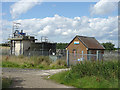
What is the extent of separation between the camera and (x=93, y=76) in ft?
32.4

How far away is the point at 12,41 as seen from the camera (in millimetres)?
45500

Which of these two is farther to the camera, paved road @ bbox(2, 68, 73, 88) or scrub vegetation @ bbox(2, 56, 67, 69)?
scrub vegetation @ bbox(2, 56, 67, 69)

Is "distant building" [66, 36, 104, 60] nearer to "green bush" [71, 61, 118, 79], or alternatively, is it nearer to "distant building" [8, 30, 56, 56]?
"distant building" [8, 30, 56, 56]

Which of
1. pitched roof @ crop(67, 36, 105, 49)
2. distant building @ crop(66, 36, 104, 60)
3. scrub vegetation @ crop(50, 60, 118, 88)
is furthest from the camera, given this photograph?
pitched roof @ crop(67, 36, 105, 49)

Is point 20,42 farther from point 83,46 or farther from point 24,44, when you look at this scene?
point 83,46

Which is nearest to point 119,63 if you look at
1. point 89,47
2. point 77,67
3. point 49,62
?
point 77,67

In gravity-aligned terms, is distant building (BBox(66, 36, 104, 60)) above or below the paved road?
above

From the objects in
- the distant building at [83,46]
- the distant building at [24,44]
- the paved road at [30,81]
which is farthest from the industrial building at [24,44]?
the paved road at [30,81]

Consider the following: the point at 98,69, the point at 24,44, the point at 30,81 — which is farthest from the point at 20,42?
the point at 98,69

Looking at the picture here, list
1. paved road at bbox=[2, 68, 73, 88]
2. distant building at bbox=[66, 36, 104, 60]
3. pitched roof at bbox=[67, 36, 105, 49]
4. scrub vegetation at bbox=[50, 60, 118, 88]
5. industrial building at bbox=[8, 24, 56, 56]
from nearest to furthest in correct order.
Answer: scrub vegetation at bbox=[50, 60, 118, 88] < paved road at bbox=[2, 68, 73, 88] < distant building at bbox=[66, 36, 104, 60] < pitched roof at bbox=[67, 36, 105, 49] < industrial building at bbox=[8, 24, 56, 56]

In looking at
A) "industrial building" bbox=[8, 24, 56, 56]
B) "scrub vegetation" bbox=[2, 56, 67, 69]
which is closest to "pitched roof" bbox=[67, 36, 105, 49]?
"scrub vegetation" bbox=[2, 56, 67, 69]

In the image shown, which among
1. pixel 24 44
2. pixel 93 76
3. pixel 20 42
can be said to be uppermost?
pixel 20 42

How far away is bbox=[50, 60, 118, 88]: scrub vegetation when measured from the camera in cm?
887

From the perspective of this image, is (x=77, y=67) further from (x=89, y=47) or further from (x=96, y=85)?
(x=89, y=47)
